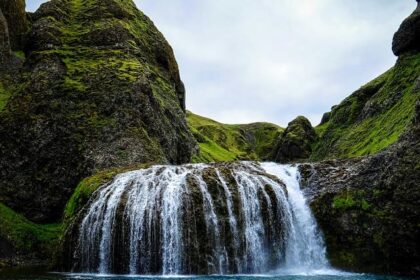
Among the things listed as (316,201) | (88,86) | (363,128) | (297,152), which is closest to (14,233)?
(88,86)

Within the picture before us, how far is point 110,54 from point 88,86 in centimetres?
1010

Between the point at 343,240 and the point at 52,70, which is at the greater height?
the point at 52,70

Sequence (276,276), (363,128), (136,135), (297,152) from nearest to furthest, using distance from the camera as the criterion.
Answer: (276,276) → (136,135) → (363,128) → (297,152)

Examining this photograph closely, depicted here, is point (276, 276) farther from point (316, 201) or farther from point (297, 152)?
point (297, 152)

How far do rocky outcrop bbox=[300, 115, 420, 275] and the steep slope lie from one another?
3466 centimetres

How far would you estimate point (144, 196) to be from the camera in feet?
116

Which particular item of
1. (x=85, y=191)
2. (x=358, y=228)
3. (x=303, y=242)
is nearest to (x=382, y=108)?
(x=358, y=228)

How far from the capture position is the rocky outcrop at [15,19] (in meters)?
75.9

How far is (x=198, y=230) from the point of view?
3297cm

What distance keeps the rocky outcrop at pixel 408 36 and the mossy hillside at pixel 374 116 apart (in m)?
2.32

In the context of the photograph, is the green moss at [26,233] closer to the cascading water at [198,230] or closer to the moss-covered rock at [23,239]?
the moss-covered rock at [23,239]

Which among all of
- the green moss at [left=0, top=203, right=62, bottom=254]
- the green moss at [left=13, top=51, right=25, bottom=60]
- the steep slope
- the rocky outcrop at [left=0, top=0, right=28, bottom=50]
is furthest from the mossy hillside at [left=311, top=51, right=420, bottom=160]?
the rocky outcrop at [left=0, top=0, right=28, bottom=50]

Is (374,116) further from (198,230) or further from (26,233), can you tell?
(26,233)

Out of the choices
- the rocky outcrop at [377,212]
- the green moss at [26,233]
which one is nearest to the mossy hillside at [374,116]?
the rocky outcrop at [377,212]
